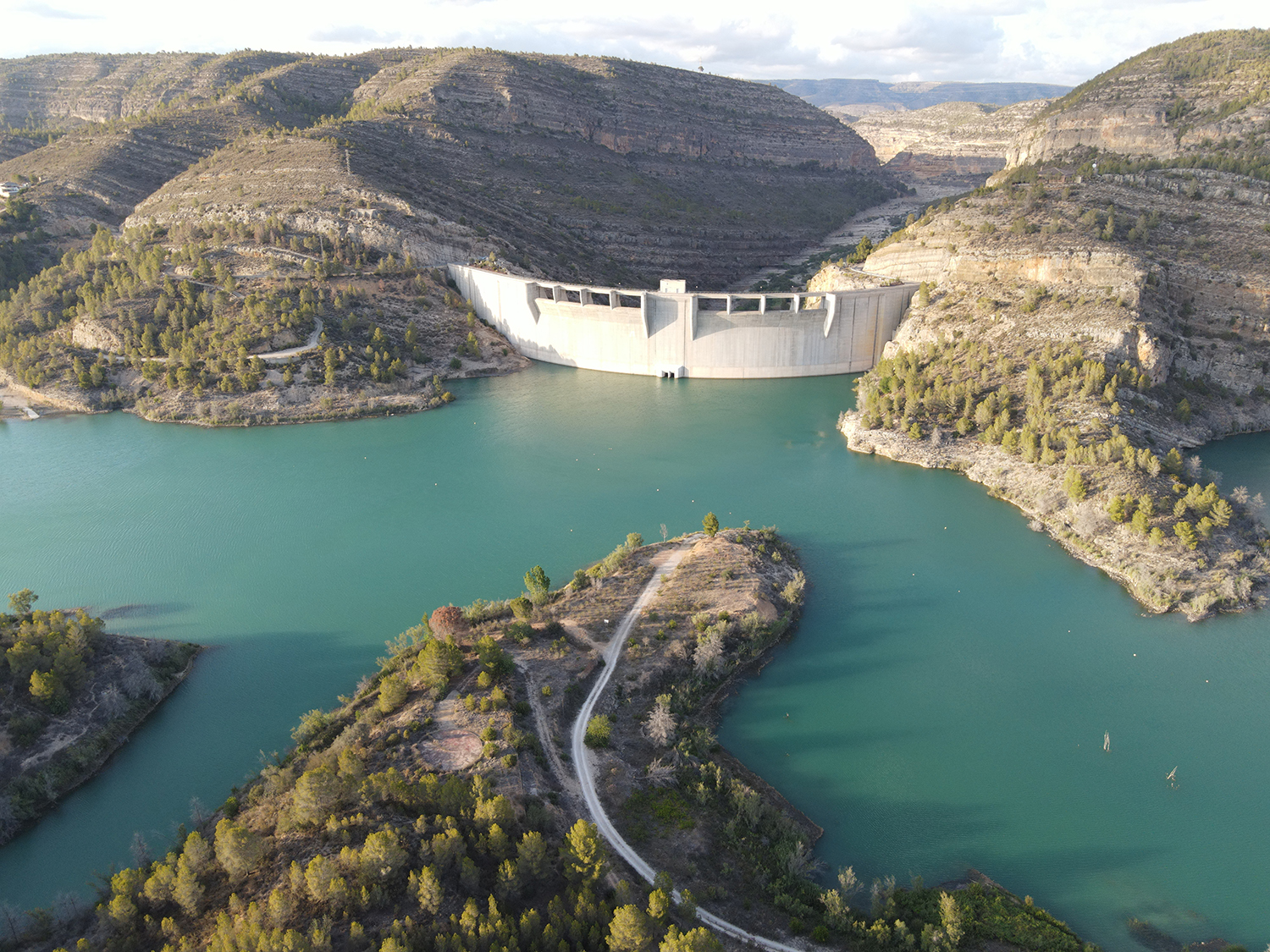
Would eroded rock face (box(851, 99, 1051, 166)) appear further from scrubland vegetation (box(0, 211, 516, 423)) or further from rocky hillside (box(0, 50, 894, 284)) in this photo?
scrubland vegetation (box(0, 211, 516, 423))

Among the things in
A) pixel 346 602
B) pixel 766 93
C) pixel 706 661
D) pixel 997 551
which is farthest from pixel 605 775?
pixel 766 93

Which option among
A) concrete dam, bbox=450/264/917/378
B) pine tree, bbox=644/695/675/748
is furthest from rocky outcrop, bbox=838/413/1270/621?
pine tree, bbox=644/695/675/748

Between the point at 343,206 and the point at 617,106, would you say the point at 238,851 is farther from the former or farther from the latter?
the point at 617,106

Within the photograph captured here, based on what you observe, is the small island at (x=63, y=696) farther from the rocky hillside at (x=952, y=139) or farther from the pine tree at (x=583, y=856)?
the rocky hillside at (x=952, y=139)

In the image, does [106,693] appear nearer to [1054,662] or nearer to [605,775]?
[605,775]

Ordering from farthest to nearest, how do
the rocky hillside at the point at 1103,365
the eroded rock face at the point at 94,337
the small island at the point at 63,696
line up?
the eroded rock face at the point at 94,337
the rocky hillside at the point at 1103,365
the small island at the point at 63,696

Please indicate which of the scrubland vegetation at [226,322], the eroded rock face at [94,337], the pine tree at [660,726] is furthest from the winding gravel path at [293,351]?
the pine tree at [660,726]

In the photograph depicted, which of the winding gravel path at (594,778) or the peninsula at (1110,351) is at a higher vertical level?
the peninsula at (1110,351)
